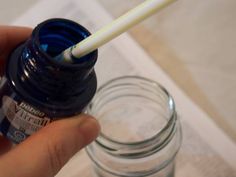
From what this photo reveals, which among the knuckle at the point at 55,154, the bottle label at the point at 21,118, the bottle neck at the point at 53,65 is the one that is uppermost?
the bottle neck at the point at 53,65

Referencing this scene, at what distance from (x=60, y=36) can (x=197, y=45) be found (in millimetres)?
265

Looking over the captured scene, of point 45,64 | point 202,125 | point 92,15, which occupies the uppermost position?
point 45,64

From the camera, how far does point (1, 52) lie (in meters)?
0.44

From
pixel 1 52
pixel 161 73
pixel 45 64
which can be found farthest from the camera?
pixel 161 73

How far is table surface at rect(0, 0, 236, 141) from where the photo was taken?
1.77ft

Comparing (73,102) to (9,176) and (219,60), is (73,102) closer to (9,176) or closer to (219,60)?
(9,176)

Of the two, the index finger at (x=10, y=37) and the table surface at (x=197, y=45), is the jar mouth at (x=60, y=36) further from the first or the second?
the table surface at (x=197, y=45)

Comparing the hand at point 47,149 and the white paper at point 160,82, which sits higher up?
the hand at point 47,149

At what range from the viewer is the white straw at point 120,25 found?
293 mm

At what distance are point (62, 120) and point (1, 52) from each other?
138 millimetres

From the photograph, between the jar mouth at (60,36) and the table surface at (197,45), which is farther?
the table surface at (197,45)

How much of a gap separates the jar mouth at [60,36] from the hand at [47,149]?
5 centimetres

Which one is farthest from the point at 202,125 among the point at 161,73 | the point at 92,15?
the point at 92,15

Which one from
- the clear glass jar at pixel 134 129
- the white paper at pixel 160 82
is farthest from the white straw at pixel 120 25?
the white paper at pixel 160 82
